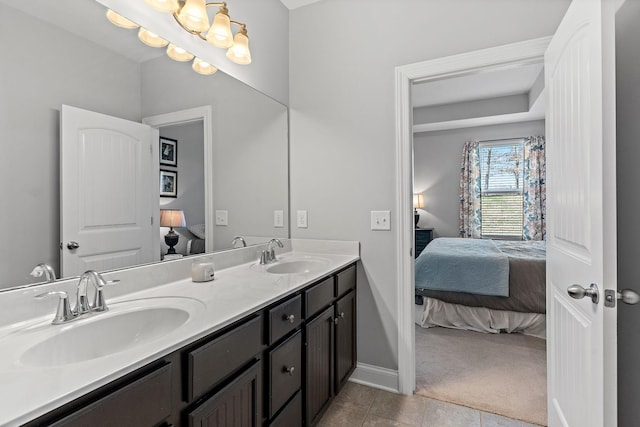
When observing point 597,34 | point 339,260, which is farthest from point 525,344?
point 597,34

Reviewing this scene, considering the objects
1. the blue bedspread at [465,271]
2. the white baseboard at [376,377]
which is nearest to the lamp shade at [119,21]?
the white baseboard at [376,377]

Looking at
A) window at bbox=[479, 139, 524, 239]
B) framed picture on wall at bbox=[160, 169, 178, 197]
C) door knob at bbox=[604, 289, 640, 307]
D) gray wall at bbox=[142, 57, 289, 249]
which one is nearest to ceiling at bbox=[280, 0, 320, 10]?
gray wall at bbox=[142, 57, 289, 249]

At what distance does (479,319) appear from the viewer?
3051 millimetres

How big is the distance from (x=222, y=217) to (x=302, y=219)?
643mm

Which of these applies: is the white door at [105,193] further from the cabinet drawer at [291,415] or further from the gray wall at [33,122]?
the cabinet drawer at [291,415]

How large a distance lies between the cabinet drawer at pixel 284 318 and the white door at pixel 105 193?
2.01 ft

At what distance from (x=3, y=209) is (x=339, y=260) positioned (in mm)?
1532

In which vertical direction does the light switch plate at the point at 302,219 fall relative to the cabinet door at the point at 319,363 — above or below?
above

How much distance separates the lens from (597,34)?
1025 millimetres

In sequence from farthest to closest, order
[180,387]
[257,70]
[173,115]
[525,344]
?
1. [525,344]
2. [257,70]
3. [173,115]
4. [180,387]

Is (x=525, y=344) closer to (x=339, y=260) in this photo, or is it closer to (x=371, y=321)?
(x=371, y=321)

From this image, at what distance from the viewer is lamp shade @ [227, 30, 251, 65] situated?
5.89 feet

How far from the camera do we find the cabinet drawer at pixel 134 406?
65cm

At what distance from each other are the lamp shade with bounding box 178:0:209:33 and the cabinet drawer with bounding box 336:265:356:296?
141cm
